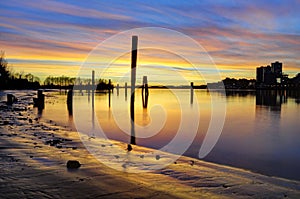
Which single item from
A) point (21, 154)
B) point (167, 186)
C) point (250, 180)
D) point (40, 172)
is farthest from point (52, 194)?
point (250, 180)

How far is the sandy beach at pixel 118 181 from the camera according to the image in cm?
492

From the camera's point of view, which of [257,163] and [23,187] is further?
[257,163]

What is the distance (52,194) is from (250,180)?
389 cm

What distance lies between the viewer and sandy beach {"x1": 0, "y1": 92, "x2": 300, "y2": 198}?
4.92 m

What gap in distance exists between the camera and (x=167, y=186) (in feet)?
18.0

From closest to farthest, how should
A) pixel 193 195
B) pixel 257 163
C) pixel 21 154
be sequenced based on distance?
pixel 193 195 → pixel 21 154 → pixel 257 163

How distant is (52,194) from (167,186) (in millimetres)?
1944

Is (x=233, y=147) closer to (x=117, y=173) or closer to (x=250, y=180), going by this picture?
(x=250, y=180)

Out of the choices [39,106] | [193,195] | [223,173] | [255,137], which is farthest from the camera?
[39,106]

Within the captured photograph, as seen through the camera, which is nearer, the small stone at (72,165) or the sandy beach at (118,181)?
the sandy beach at (118,181)

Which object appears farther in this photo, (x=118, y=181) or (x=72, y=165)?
(x=72, y=165)

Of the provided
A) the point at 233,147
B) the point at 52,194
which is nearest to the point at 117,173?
the point at 52,194

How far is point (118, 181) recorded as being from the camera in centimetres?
560

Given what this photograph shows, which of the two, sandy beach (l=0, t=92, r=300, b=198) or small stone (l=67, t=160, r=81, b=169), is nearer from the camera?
sandy beach (l=0, t=92, r=300, b=198)
